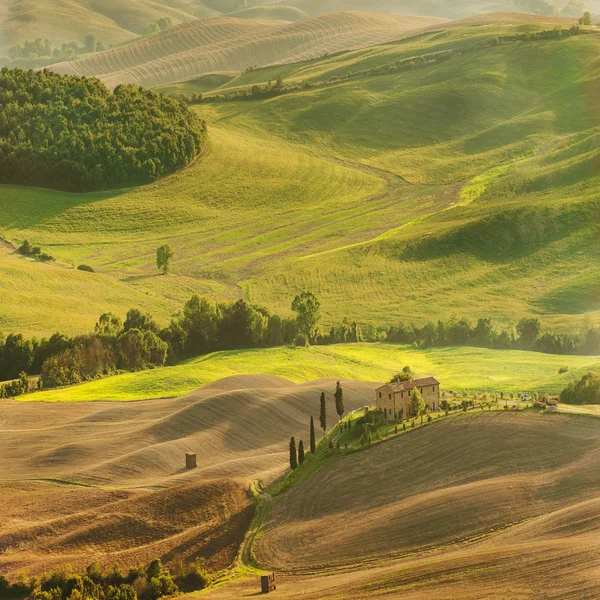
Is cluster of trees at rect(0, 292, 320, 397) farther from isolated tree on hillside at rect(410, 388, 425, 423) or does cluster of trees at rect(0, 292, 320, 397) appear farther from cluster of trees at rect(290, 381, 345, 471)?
isolated tree on hillside at rect(410, 388, 425, 423)

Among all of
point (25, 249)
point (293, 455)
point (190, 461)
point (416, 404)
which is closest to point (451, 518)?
point (293, 455)

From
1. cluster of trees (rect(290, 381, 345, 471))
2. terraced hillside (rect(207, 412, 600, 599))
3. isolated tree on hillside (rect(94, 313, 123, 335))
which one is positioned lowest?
terraced hillside (rect(207, 412, 600, 599))

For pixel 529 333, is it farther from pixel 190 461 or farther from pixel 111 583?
pixel 111 583

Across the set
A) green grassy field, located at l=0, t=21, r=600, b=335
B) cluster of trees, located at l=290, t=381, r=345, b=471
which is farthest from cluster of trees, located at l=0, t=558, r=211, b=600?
green grassy field, located at l=0, t=21, r=600, b=335

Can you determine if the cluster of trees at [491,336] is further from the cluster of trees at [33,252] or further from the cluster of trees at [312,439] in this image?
the cluster of trees at [33,252]

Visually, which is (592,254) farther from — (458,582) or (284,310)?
(458,582)

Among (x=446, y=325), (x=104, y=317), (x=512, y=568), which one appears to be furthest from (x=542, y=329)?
(x=512, y=568)
